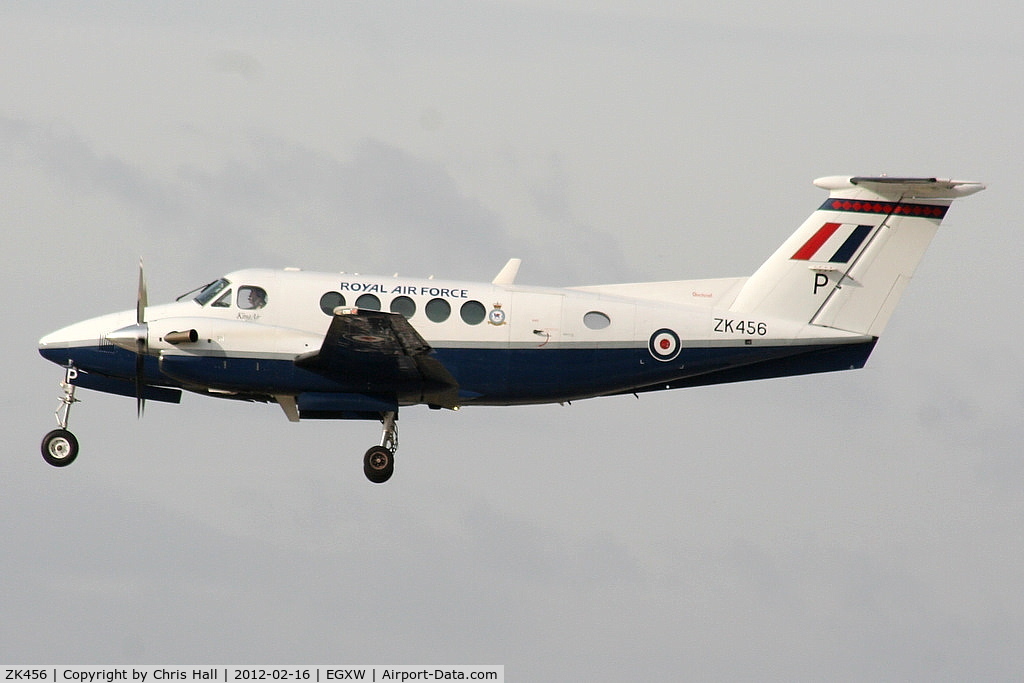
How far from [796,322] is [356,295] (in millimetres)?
6988

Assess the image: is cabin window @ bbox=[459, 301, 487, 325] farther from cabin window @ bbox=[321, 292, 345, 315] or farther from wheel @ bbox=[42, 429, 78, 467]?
wheel @ bbox=[42, 429, 78, 467]

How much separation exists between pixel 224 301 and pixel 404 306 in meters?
2.78

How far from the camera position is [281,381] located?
72.2 ft

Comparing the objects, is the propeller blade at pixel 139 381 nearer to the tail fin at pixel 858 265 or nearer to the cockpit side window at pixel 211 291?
the cockpit side window at pixel 211 291

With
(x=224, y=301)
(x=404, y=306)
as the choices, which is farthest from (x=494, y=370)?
(x=224, y=301)

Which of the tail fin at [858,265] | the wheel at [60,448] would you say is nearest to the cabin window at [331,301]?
the wheel at [60,448]

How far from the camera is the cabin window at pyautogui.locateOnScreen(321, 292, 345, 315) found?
2191 cm

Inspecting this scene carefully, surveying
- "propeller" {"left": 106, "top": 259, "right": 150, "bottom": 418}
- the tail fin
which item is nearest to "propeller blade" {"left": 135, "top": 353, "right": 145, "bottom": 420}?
"propeller" {"left": 106, "top": 259, "right": 150, "bottom": 418}

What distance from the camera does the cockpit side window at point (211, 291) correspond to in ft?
72.7

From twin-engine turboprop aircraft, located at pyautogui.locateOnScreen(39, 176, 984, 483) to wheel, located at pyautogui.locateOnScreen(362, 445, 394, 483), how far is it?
2 centimetres

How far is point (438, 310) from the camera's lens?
72.2ft

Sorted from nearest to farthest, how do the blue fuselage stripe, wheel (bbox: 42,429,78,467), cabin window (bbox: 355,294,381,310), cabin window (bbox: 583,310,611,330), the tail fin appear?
cabin window (bbox: 355,294,381,310) < the blue fuselage stripe < cabin window (bbox: 583,310,611,330) < wheel (bbox: 42,429,78,467) < the tail fin

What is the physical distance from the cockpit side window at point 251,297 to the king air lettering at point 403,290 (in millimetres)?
1212

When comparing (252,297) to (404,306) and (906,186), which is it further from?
(906,186)
